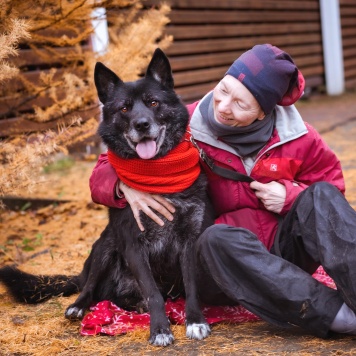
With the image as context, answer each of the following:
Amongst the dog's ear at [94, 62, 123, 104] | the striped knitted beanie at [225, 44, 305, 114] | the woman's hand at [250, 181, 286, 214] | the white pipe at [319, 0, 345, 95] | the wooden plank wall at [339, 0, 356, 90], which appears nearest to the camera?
the striped knitted beanie at [225, 44, 305, 114]

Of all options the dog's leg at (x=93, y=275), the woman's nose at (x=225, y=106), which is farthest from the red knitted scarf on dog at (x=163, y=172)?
the dog's leg at (x=93, y=275)

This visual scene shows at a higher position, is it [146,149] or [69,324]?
[146,149]

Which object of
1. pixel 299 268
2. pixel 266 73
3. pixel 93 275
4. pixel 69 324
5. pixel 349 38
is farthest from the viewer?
pixel 349 38

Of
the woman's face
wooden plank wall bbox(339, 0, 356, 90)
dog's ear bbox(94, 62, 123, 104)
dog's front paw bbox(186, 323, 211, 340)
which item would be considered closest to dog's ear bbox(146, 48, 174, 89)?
dog's ear bbox(94, 62, 123, 104)

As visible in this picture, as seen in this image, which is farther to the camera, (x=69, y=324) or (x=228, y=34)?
(x=228, y=34)

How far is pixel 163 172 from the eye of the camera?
3.13m

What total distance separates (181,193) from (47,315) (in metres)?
1.03

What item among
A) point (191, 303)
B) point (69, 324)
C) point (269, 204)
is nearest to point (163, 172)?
point (269, 204)

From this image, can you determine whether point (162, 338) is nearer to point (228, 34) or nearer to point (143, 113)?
point (143, 113)

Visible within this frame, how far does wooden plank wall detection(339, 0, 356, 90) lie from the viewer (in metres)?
15.4

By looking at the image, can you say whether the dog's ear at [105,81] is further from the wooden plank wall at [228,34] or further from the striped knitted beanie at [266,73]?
the wooden plank wall at [228,34]

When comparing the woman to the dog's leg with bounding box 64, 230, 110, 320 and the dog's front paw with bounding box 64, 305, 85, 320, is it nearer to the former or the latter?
the dog's leg with bounding box 64, 230, 110, 320

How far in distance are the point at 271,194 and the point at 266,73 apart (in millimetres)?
603

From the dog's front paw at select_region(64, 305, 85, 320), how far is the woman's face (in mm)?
1276
